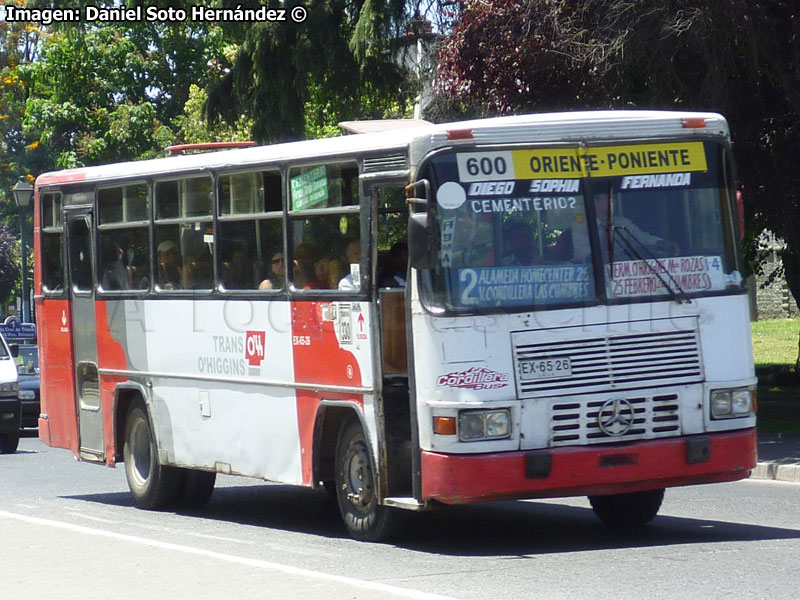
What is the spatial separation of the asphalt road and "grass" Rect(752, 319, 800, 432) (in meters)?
5.20

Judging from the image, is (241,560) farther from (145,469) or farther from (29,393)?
(29,393)

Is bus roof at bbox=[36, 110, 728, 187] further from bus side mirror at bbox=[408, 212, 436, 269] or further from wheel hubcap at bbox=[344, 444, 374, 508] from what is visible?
wheel hubcap at bbox=[344, 444, 374, 508]

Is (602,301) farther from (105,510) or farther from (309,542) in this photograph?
(105,510)

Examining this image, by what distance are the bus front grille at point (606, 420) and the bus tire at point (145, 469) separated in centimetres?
492

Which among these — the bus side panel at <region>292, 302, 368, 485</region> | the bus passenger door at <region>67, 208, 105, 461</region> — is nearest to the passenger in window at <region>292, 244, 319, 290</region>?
the bus side panel at <region>292, 302, 368, 485</region>

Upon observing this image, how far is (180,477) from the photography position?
1338 cm

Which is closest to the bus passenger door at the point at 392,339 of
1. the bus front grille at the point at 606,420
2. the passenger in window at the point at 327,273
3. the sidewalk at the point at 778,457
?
the passenger in window at the point at 327,273

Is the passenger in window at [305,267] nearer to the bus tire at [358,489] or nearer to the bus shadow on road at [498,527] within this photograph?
the bus tire at [358,489]

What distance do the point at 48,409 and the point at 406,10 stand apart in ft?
27.4

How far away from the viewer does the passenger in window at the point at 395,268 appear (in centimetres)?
1017

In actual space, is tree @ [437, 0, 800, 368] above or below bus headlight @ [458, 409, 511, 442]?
above

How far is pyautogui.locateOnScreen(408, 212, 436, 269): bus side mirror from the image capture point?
Answer: 913 centimetres

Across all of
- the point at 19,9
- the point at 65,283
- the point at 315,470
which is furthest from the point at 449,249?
the point at 19,9

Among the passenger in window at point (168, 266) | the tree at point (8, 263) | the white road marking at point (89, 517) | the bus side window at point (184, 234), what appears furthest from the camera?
the tree at point (8, 263)
